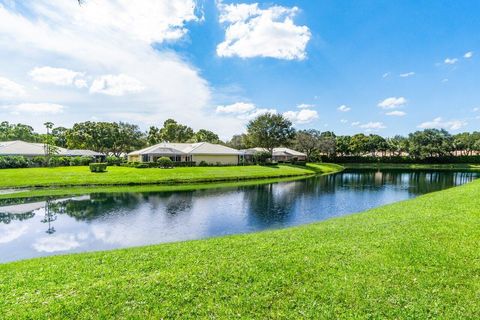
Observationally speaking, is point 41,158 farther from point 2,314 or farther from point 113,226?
point 2,314

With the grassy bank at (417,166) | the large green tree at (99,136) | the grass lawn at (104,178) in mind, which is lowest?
the grassy bank at (417,166)

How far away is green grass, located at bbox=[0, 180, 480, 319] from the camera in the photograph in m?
5.39

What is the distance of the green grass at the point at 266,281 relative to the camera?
5.39 m

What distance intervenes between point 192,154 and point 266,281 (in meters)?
45.5

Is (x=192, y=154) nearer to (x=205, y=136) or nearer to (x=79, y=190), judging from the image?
(x=79, y=190)

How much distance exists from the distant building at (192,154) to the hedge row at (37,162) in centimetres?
983

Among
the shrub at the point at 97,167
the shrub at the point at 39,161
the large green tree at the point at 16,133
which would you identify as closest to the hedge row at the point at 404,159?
the shrub at the point at 97,167

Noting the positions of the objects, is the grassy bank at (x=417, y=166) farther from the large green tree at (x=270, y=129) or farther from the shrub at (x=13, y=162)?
the shrub at (x=13, y=162)

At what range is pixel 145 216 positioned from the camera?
16.9 meters

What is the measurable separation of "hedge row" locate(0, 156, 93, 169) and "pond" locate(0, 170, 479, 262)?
2541 cm

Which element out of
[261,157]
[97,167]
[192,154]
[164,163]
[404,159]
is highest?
[192,154]

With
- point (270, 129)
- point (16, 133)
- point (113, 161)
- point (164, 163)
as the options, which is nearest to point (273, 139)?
point (270, 129)

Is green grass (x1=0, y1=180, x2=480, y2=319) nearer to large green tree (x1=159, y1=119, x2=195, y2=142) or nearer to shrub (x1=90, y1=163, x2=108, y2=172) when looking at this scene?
shrub (x1=90, y1=163, x2=108, y2=172)

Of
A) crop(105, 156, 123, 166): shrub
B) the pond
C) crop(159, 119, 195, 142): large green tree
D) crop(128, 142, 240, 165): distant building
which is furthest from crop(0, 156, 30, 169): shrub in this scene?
crop(159, 119, 195, 142): large green tree
